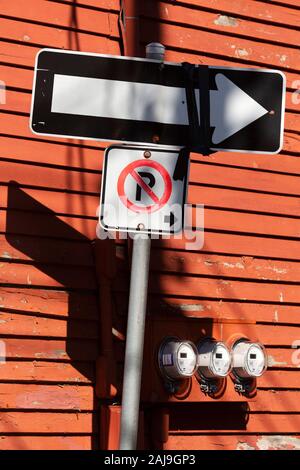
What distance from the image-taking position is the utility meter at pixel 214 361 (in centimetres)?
485

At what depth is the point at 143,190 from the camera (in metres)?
3.18

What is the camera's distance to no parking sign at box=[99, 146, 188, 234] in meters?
3.13

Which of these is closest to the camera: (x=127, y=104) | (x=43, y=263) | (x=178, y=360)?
(x=127, y=104)

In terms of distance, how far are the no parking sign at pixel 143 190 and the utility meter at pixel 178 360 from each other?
5.56ft

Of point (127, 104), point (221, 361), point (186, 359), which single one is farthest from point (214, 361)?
point (127, 104)

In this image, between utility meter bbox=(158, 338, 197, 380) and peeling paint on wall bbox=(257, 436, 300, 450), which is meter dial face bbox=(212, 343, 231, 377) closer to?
utility meter bbox=(158, 338, 197, 380)

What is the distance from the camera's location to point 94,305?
4.91 meters

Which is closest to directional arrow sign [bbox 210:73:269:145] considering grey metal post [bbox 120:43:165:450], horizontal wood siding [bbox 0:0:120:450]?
grey metal post [bbox 120:43:165:450]

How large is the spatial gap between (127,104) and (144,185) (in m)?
0.36

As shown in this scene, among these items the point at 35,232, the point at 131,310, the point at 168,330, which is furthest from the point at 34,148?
the point at 131,310

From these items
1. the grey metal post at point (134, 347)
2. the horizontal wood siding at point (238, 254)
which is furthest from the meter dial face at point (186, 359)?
the grey metal post at point (134, 347)

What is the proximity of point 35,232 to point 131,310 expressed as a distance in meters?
2.00

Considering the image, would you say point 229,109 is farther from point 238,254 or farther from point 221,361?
point 238,254

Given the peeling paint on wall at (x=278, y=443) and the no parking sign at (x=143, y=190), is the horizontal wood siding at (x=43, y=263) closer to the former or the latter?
the peeling paint on wall at (x=278, y=443)
